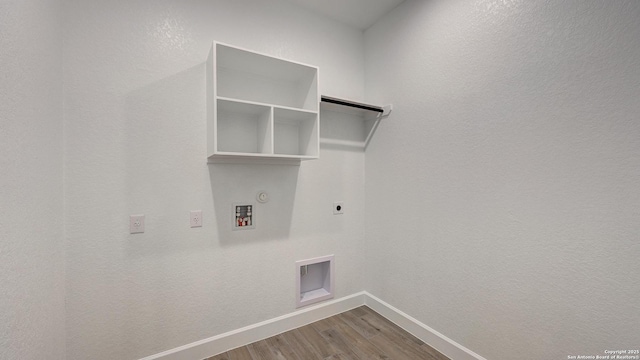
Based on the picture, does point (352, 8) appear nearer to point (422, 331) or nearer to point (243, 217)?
point (243, 217)

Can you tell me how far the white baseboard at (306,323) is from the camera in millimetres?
1688

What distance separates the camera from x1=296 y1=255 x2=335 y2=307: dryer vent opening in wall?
84.7 inches

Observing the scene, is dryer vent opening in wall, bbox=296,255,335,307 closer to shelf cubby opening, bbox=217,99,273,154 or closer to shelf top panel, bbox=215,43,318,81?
shelf cubby opening, bbox=217,99,273,154

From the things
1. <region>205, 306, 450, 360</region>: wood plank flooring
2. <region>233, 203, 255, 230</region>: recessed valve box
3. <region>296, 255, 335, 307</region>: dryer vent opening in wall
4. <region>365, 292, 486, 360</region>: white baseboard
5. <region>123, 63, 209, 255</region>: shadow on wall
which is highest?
<region>123, 63, 209, 255</region>: shadow on wall

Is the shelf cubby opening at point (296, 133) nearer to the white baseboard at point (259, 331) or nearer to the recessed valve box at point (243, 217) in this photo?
the recessed valve box at point (243, 217)

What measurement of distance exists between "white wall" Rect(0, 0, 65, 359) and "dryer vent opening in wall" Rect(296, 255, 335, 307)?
1.43m

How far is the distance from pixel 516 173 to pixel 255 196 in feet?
5.42

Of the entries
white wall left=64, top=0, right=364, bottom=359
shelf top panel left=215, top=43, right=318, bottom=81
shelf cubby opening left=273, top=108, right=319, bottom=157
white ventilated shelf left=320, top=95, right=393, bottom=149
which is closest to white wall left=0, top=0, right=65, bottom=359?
white wall left=64, top=0, right=364, bottom=359

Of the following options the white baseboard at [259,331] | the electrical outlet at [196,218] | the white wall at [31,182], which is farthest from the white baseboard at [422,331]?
the white wall at [31,182]

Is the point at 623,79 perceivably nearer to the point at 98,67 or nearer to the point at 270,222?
the point at 270,222

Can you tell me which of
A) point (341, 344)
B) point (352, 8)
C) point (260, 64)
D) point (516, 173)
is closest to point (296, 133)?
point (260, 64)

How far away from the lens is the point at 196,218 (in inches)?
67.9

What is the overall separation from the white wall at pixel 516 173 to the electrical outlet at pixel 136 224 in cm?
179

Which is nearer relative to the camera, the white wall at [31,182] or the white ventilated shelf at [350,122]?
the white wall at [31,182]
